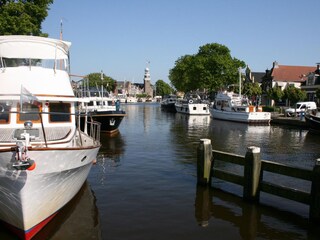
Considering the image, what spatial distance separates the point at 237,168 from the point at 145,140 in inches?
486

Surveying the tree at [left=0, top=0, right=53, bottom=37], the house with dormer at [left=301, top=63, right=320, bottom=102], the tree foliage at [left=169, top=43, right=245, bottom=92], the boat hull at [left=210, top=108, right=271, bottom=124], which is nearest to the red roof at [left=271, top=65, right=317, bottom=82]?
the tree foliage at [left=169, top=43, right=245, bottom=92]

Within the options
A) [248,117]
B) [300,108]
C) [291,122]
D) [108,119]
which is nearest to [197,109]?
[248,117]

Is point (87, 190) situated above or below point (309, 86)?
below

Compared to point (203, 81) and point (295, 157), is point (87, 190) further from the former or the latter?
point (203, 81)

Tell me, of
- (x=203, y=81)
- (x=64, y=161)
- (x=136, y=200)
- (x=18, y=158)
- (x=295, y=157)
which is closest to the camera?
(x=18, y=158)

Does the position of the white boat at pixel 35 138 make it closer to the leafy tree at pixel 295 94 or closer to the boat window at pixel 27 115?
the boat window at pixel 27 115

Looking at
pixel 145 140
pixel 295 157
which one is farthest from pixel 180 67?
pixel 295 157

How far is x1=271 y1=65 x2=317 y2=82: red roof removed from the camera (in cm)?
7531

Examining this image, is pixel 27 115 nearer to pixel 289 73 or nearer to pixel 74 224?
pixel 74 224

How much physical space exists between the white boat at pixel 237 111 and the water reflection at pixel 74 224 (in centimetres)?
3670

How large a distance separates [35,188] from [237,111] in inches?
1726

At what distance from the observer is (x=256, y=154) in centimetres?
1059

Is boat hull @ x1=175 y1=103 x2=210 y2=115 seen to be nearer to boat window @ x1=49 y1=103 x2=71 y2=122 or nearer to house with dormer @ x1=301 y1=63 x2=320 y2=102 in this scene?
house with dormer @ x1=301 y1=63 x2=320 y2=102

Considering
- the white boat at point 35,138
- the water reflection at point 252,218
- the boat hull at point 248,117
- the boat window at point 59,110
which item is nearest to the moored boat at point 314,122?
the boat hull at point 248,117
